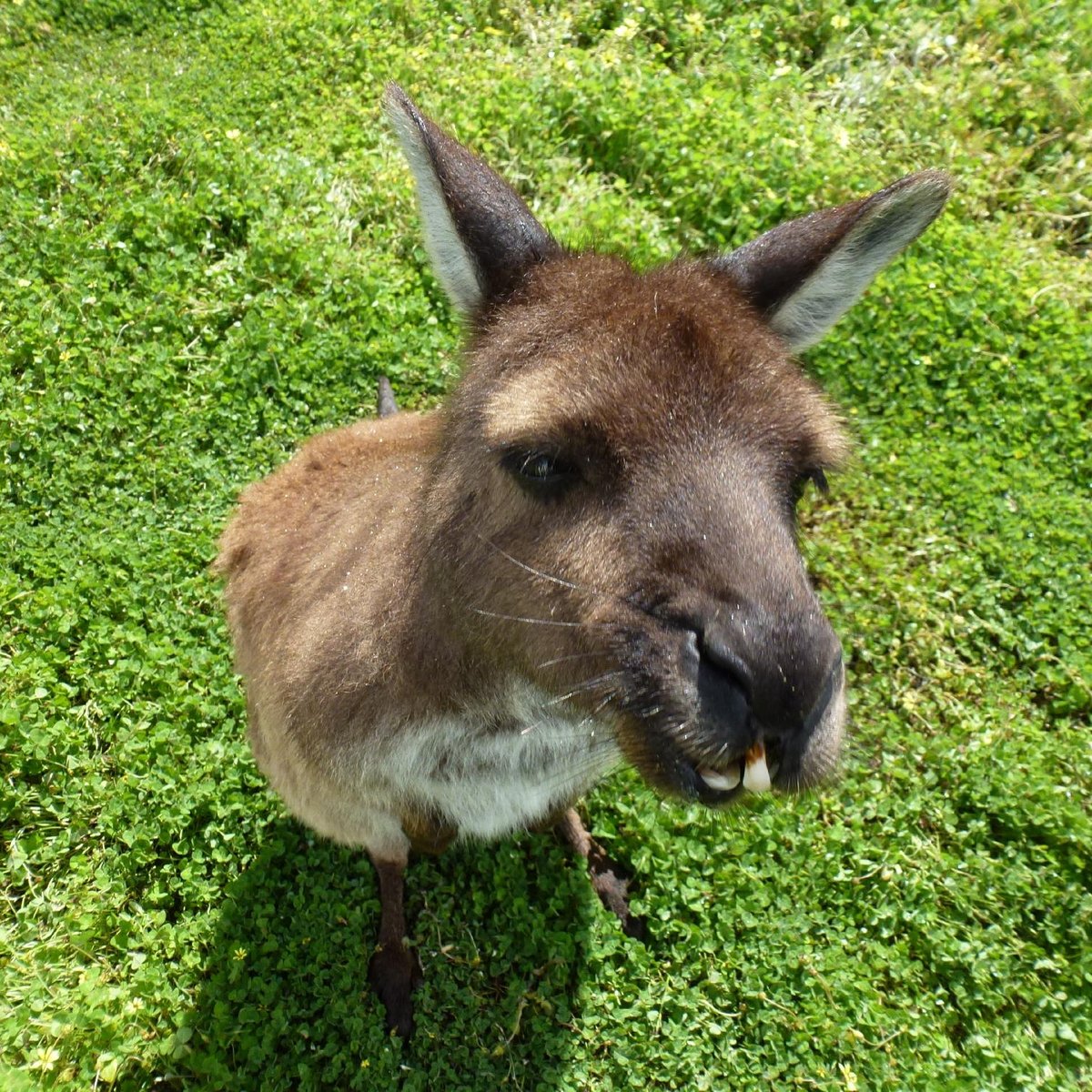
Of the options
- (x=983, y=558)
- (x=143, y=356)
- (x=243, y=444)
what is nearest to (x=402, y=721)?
(x=243, y=444)

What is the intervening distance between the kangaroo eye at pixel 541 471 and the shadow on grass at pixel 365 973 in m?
2.42

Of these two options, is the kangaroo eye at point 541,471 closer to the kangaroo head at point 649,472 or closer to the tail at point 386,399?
the kangaroo head at point 649,472

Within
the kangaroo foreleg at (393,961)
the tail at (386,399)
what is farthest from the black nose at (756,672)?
the tail at (386,399)

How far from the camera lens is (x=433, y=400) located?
18.3 ft

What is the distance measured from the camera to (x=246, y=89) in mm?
6578

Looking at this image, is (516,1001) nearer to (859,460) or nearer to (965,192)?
(859,460)

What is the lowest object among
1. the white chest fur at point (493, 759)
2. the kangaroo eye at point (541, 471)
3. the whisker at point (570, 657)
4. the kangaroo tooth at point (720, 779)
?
the white chest fur at point (493, 759)

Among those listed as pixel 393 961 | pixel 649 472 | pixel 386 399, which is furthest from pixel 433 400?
pixel 649 472

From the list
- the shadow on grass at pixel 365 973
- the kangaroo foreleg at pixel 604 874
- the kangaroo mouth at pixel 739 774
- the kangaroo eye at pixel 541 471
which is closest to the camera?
the kangaroo mouth at pixel 739 774

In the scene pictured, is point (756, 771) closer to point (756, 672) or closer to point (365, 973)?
point (756, 672)

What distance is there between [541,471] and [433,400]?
3.44m

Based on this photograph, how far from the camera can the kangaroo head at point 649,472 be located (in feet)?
6.44

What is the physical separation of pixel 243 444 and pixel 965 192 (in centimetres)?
561

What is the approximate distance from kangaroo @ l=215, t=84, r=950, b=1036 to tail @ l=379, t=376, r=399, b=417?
1.43 m
